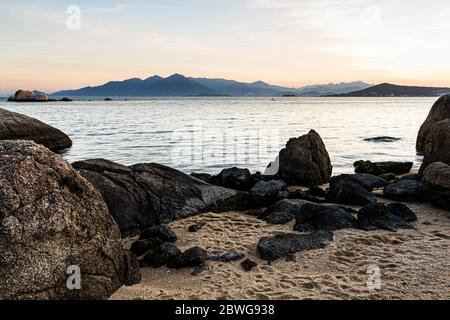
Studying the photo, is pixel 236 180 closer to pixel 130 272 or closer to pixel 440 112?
pixel 130 272

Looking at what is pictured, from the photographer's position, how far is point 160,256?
7.91 m

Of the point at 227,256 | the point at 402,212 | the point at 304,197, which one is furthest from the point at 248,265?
the point at 304,197

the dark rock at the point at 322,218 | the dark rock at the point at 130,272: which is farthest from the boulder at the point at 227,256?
the dark rock at the point at 322,218

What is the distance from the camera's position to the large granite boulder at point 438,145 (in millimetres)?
15078

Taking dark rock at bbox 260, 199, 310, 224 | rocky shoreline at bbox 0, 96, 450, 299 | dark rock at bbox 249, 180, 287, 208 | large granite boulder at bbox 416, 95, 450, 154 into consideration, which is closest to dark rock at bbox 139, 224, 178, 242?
rocky shoreline at bbox 0, 96, 450, 299

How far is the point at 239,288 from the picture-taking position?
6570 millimetres

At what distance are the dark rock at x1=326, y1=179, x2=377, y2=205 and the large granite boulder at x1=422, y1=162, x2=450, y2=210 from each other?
159 cm

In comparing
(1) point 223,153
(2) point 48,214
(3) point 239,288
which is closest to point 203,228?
(3) point 239,288

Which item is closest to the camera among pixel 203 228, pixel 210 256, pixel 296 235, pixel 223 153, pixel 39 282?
pixel 39 282

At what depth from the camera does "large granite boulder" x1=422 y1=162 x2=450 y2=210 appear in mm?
11289

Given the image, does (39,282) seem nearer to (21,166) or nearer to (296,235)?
(21,166)

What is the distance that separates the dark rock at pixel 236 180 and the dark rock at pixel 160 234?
538 centimetres

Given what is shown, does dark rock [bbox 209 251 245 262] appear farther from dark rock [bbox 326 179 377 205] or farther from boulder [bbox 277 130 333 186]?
boulder [bbox 277 130 333 186]
